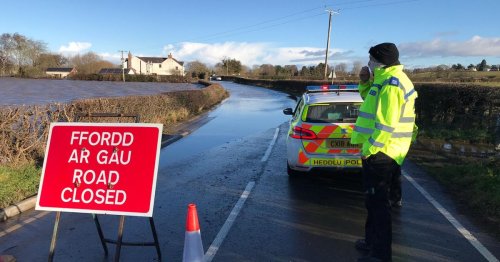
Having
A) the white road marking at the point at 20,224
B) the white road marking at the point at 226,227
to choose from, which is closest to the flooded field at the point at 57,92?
the white road marking at the point at 20,224

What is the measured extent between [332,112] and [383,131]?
312 centimetres

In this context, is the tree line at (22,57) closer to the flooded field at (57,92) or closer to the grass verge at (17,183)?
the flooded field at (57,92)

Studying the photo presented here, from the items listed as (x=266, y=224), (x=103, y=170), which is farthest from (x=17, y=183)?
(x=266, y=224)

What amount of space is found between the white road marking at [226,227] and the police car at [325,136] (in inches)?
38.1

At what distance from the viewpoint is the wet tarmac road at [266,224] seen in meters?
4.38

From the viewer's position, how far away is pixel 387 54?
391 centimetres

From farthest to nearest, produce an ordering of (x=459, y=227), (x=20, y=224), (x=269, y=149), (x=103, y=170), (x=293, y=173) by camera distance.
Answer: (x=269, y=149) < (x=293, y=173) < (x=20, y=224) < (x=459, y=227) < (x=103, y=170)

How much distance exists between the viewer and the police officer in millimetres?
3750

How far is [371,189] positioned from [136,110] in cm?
1096

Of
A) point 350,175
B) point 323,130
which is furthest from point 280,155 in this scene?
point 323,130

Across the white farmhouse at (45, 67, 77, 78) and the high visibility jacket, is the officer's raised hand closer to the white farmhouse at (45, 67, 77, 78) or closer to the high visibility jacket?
the high visibility jacket

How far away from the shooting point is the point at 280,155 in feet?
33.5

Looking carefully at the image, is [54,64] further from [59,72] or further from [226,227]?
[226,227]

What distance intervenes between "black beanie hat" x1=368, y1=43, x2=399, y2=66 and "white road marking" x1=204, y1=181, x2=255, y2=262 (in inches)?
101
